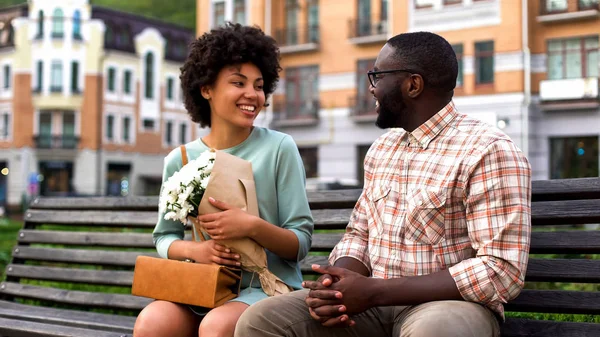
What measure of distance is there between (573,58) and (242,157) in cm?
2169

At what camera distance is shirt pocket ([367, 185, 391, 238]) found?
2.60 m

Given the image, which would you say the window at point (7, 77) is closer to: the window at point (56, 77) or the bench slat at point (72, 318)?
the window at point (56, 77)

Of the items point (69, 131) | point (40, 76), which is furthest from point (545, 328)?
point (40, 76)

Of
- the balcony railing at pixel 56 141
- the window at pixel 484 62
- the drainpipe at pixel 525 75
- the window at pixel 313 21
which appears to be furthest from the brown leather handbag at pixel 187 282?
the balcony railing at pixel 56 141

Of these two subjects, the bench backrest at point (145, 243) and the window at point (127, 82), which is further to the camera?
the window at point (127, 82)

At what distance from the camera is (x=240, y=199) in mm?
2818

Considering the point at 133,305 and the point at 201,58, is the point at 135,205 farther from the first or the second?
the point at 201,58

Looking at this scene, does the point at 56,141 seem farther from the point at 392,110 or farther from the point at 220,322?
the point at 392,110

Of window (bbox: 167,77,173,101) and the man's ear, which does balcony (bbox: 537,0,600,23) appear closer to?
the man's ear

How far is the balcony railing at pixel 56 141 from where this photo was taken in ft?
140

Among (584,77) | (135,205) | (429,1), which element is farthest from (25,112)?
(135,205)

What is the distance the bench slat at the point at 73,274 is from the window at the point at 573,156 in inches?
785

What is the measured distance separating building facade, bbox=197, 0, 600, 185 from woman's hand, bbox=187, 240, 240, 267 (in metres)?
21.0

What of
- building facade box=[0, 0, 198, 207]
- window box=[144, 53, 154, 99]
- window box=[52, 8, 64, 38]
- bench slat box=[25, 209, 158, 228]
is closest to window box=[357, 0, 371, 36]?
building facade box=[0, 0, 198, 207]
